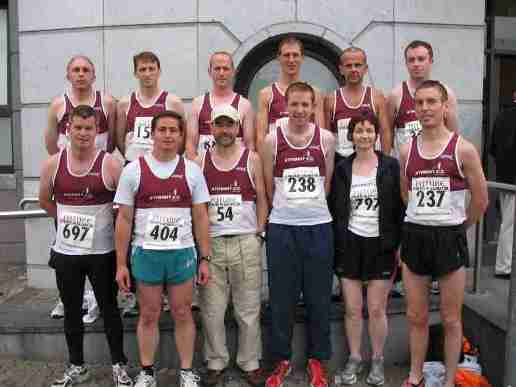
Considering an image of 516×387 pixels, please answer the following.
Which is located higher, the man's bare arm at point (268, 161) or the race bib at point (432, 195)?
the man's bare arm at point (268, 161)

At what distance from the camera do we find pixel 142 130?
4.10 metres

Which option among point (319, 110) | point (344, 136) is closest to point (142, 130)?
point (319, 110)

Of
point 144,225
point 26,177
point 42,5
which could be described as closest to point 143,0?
point 42,5

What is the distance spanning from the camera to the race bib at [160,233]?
3.44 m

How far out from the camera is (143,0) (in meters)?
5.68

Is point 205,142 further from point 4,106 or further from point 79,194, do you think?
point 4,106

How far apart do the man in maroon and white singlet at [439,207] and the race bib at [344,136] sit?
630 mm

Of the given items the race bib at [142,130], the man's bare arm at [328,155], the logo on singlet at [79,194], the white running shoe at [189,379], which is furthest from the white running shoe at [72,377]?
the man's bare arm at [328,155]

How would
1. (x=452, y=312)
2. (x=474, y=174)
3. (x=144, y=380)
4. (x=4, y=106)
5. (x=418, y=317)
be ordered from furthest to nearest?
(x=4, y=106), (x=144, y=380), (x=418, y=317), (x=452, y=312), (x=474, y=174)

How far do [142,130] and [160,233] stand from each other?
0.99 metres

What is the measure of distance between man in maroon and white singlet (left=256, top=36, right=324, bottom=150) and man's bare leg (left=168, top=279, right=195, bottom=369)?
118 centimetres

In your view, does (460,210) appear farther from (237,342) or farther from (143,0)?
(143,0)

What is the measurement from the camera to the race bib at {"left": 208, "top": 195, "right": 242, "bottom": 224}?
12.1 ft

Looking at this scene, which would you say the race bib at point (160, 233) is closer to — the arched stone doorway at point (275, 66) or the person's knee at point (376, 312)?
the person's knee at point (376, 312)
